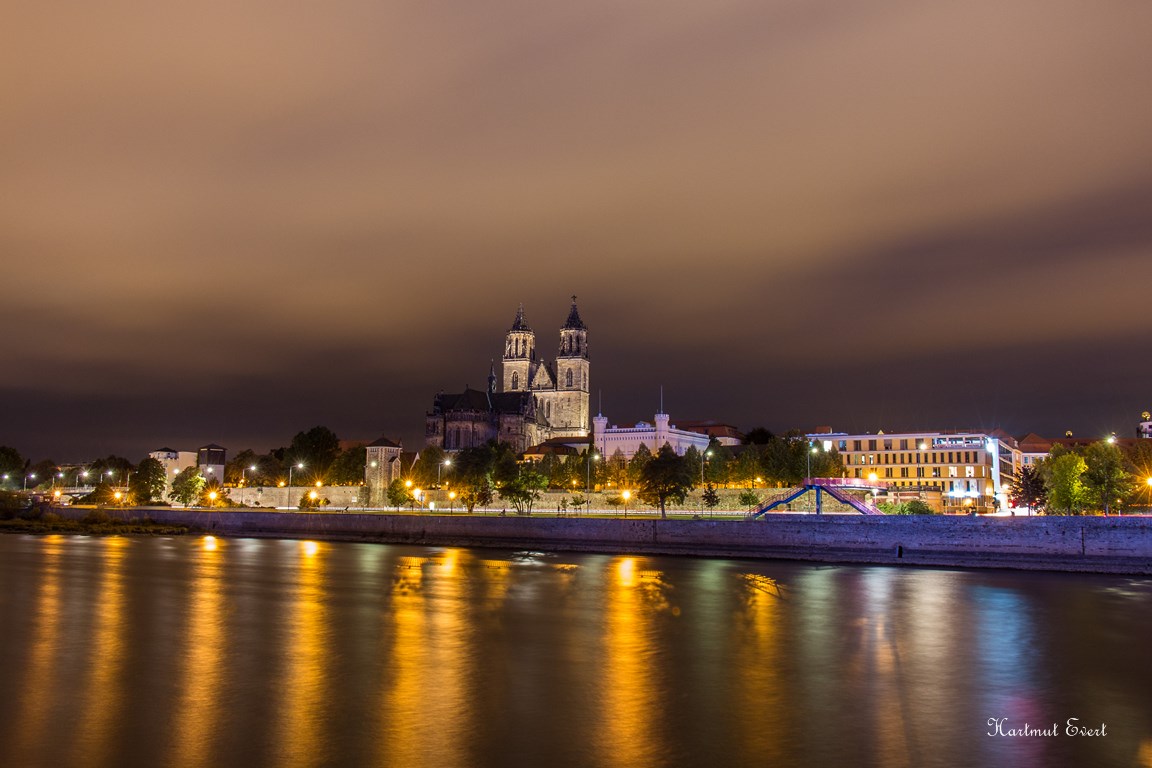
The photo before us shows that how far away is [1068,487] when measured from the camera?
62688 millimetres

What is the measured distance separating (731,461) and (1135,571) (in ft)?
184

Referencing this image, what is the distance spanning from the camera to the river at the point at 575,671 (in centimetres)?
1430

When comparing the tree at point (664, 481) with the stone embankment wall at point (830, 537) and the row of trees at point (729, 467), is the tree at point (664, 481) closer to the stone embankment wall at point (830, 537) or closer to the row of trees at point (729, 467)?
the row of trees at point (729, 467)

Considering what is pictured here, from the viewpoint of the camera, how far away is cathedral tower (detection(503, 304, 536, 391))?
15338 centimetres

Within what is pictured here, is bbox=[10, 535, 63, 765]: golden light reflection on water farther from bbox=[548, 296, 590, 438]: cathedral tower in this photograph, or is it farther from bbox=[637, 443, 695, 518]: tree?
bbox=[548, 296, 590, 438]: cathedral tower

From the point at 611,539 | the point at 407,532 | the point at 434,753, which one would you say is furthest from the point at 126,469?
the point at 434,753

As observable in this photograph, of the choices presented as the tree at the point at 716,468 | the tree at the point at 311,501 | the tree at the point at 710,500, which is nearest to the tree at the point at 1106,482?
the tree at the point at 710,500

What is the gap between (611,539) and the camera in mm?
54781

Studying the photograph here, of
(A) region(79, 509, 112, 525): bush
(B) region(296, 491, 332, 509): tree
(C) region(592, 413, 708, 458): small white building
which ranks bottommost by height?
(A) region(79, 509, 112, 525): bush

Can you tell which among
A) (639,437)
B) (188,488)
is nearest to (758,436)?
(639,437)

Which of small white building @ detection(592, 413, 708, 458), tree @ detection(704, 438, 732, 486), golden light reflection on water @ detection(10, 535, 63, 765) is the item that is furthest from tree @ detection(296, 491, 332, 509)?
golden light reflection on water @ detection(10, 535, 63, 765)

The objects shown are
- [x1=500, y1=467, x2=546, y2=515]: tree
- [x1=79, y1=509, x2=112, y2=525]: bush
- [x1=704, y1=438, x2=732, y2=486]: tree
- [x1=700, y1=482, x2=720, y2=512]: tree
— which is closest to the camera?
[x1=700, y1=482, x2=720, y2=512]: tree

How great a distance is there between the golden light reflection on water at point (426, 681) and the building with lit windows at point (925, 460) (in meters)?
73.0

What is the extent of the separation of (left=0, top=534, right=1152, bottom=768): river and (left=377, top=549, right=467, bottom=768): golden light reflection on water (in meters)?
0.08
